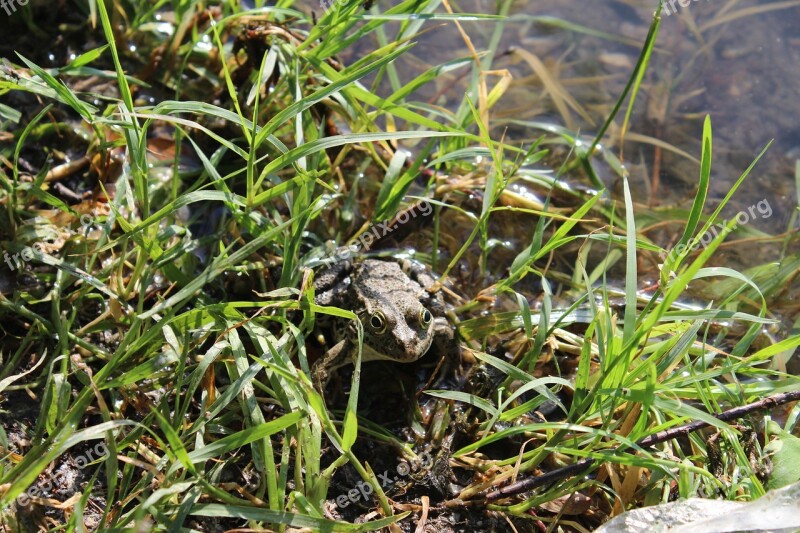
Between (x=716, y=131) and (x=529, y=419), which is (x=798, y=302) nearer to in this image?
(x=716, y=131)

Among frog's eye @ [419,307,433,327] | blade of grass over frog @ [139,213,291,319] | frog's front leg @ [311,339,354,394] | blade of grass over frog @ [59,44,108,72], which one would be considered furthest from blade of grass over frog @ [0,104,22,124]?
frog's eye @ [419,307,433,327]

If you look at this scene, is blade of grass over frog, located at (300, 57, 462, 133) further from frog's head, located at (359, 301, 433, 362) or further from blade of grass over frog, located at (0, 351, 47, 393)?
blade of grass over frog, located at (0, 351, 47, 393)

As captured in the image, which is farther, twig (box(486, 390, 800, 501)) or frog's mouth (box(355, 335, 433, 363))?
frog's mouth (box(355, 335, 433, 363))

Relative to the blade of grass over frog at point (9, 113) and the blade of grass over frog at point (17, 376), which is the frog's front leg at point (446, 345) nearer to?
the blade of grass over frog at point (17, 376)

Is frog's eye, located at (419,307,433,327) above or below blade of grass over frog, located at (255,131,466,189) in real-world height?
below

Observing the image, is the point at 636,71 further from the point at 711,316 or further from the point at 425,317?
the point at 425,317

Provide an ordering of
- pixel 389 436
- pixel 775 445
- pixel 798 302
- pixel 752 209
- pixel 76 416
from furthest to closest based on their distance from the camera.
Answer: pixel 752 209
pixel 798 302
pixel 389 436
pixel 775 445
pixel 76 416

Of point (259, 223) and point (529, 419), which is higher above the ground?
point (259, 223)

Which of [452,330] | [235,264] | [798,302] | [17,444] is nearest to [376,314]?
[452,330]

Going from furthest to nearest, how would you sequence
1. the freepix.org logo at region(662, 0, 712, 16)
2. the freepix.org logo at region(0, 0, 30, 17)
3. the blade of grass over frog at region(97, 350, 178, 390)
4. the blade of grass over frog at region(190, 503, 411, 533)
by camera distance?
the freepix.org logo at region(662, 0, 712, 16) < the freepix.org logo at region(0, 0, 30, 17) < the blade of grass over frog at region(97, 350, 178, 390) < the blade of grass over frog at region(190, 503, 411, 533)
